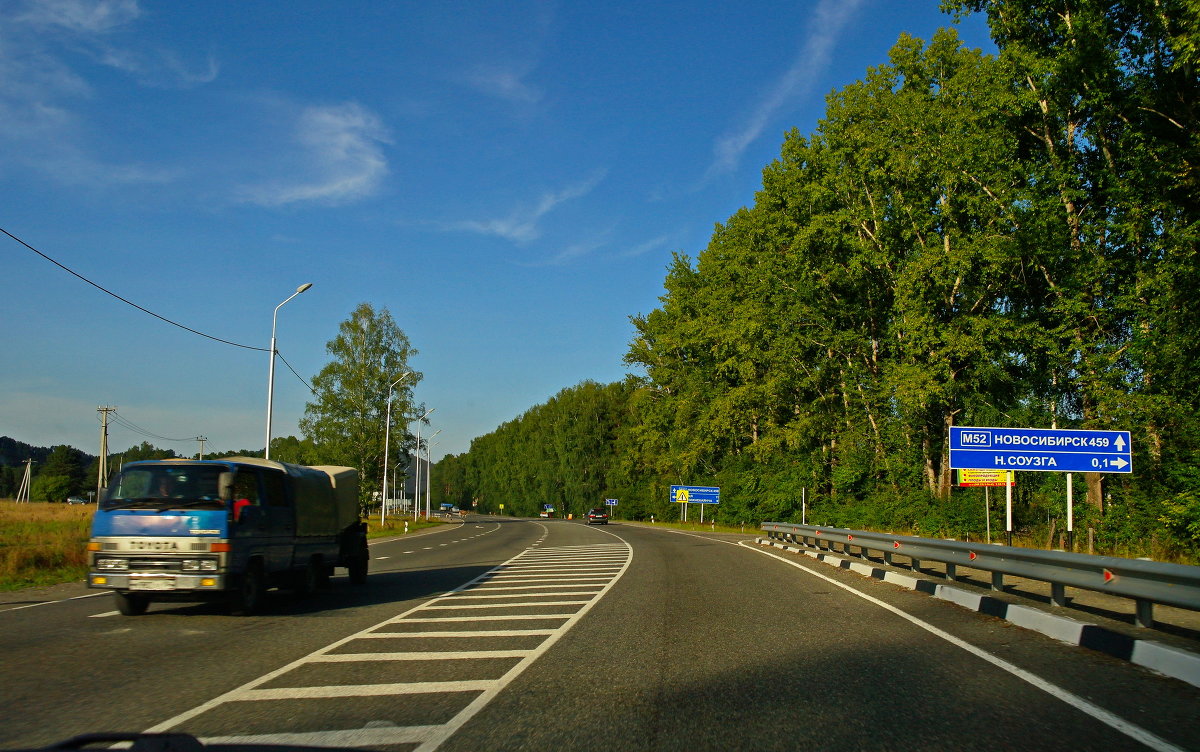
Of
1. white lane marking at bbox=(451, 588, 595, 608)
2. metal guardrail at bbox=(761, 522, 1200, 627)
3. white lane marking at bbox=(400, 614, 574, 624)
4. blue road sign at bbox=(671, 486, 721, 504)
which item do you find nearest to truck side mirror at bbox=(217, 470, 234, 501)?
white lane marking at bbox=(400, 614, 574, 624)

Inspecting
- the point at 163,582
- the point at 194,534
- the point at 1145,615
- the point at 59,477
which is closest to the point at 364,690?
the point at 194,534

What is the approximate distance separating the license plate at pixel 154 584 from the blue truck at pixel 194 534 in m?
0.01

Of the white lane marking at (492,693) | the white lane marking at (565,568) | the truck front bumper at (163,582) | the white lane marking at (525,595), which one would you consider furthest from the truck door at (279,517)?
the white lane marking at (565,568)

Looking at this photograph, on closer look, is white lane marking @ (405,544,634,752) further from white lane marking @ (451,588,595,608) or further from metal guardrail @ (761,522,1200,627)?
metal guardrail @ (761,522,1200,627)

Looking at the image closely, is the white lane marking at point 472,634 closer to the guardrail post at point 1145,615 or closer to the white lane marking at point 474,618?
the white lane marking at point 474,618

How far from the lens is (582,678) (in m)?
7.74

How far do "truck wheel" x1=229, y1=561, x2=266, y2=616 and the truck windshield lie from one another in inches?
44.7

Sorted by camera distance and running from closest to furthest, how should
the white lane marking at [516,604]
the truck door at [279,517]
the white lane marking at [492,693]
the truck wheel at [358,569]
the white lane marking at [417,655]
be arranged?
the white lane marking at [492,693]
the white lane marking at [417,655]
the truck door at [279,517]
the white lane marking at [516,604]
the truck wheel at [358,569]

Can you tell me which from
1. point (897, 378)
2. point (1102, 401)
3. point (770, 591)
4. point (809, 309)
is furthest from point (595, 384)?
point (770, 591)

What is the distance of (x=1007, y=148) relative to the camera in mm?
30359

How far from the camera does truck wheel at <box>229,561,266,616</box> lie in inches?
489

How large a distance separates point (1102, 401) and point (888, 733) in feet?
81.0

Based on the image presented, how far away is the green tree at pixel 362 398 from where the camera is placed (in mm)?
69875

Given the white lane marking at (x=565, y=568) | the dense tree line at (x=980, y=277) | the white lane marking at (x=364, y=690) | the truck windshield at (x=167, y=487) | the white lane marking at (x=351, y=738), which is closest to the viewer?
the white lane marking at (x=351, y=738)
